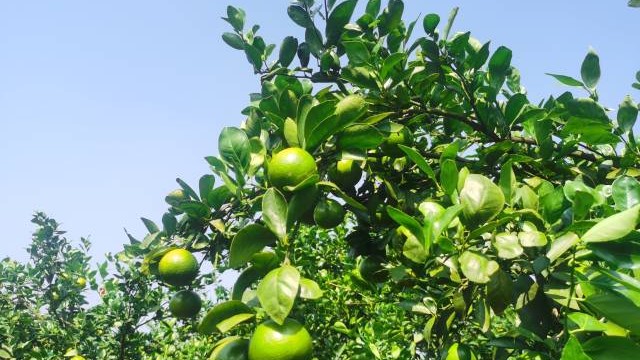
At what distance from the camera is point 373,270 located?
2281mm

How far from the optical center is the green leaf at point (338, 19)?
7.52ft

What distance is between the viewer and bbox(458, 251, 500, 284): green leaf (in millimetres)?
1370

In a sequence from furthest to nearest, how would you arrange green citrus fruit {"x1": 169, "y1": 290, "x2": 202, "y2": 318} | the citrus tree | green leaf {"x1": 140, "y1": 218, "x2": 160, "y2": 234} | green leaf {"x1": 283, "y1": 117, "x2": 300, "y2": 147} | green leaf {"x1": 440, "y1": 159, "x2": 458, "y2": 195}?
the citrus tree → green leaf {"x1": 140, "y1": 218, "x2": 160, "y2": 234} → green citrus fruit {"x1": 169, "y1": 290, "x2": 202, "y2": 318} → green leaf {"x1": 283, "y1": 117, "x2": 300, "y2": 147} → green leaf {"x1": 440, "y1": 159, "x2": 458, "y2": 195}

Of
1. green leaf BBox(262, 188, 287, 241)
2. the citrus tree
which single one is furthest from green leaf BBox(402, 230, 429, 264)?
the citrus tree

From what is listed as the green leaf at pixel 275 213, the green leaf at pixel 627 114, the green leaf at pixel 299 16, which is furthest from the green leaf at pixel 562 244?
Answer: the green leaf at pixel 299 16

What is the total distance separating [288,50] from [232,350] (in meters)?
1.33

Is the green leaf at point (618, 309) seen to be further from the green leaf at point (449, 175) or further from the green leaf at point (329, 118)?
the green leaf at point (329, 118)

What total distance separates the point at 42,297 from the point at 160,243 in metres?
4.59

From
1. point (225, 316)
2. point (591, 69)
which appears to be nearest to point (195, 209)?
point (225, 316)

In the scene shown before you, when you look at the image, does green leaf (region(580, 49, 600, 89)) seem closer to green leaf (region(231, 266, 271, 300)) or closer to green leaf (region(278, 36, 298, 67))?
green leaf (region(278, 36, 298, 67))

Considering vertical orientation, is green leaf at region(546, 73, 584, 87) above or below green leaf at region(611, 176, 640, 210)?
above

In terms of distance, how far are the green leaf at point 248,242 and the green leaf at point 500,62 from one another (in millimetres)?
1219

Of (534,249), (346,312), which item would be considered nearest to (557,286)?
(534,249)

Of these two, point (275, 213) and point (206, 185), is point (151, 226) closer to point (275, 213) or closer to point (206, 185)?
point (206, 185)
